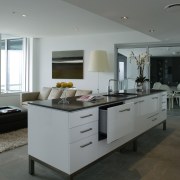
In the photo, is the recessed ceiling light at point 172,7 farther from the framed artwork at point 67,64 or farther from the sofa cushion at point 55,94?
the framed artwork at point 67,64

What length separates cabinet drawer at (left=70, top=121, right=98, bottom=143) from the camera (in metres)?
2.42

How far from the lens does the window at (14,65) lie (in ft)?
25.0

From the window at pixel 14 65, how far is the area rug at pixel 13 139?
3366mm

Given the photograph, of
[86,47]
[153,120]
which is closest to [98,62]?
[86,47]

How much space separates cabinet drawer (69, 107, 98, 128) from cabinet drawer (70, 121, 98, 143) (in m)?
0.05

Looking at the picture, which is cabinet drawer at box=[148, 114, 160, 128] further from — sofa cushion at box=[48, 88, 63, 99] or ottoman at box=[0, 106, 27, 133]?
sofa cushion at box=[48, 88, 63, 99]

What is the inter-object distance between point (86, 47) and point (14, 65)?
2.67 metres

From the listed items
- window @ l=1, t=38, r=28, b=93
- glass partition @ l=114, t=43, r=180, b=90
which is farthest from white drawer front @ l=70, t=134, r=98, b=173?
window @ l=1, t=38, r=28, b=93

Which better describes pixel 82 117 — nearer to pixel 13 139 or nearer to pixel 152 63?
pixel 13 139

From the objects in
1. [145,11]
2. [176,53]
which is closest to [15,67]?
[176,53]

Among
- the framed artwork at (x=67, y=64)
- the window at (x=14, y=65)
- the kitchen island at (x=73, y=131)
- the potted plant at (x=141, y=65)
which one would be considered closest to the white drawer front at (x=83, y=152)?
the kitchen island at (x=73, y=131)

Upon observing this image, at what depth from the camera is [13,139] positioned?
420cm

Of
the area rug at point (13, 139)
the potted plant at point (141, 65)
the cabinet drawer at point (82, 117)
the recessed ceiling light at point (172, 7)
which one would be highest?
the recessed ceiling light at point (172, 7)

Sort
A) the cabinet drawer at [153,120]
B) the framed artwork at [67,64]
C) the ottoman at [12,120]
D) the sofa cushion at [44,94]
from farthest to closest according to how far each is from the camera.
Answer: the framed artwork at [67,64] < the sofa cushion at [44,94] < the ottoman at [12,120] < the cabinet drawer at [153,120]
